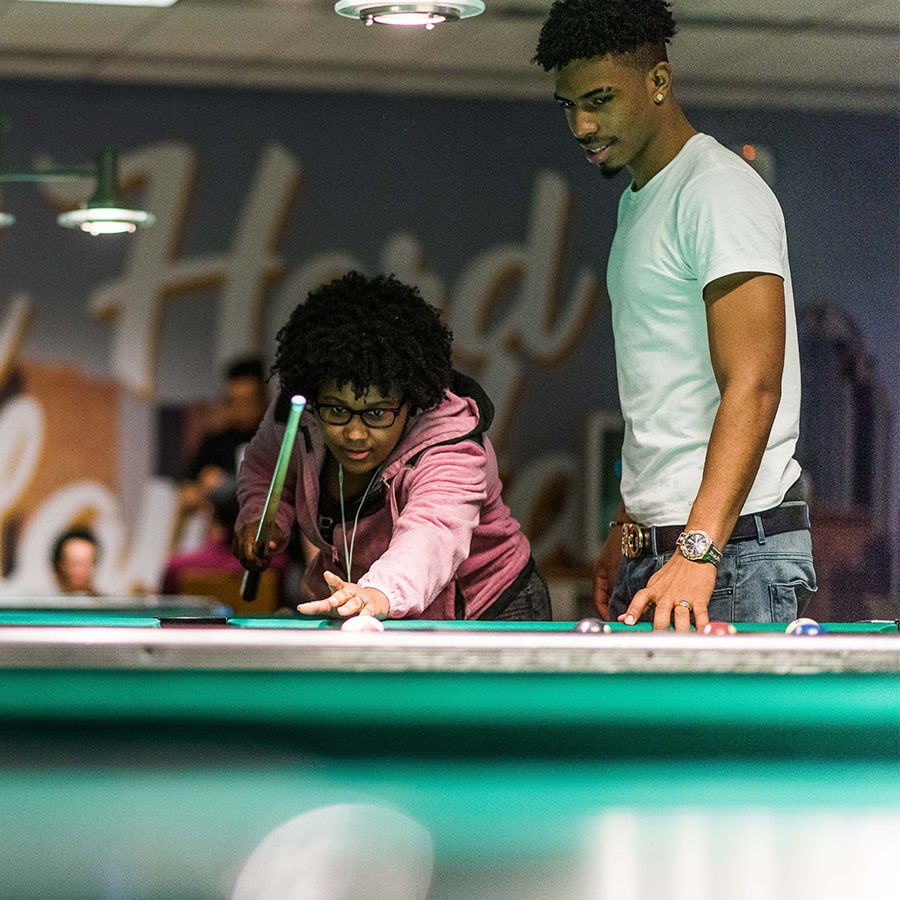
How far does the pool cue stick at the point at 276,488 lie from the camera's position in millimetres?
2309

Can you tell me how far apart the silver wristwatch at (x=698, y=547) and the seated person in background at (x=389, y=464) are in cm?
38

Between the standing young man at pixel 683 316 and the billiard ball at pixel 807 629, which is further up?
the standing young man at pixel 683 316

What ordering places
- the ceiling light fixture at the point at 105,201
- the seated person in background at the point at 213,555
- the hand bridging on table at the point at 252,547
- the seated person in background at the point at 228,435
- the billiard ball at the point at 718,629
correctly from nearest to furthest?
the billiard ball at the point at 718,629 < the hand bridging on table at the point at 252,547 < the ceiling light fixture at the point at 105,201 < the seated person in background at the point at 213,555 < the seated person in background at the point at 228,435

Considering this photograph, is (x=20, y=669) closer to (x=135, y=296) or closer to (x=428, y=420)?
(x=428, y=420)

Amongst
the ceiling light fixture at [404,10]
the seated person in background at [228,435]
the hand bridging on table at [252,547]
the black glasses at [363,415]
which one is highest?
the ceiling light fixture at [404,10]

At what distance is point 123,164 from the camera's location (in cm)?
754

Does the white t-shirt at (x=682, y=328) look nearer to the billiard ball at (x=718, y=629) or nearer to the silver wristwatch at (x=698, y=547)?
the silver wristwatch at (x=698, y=547)

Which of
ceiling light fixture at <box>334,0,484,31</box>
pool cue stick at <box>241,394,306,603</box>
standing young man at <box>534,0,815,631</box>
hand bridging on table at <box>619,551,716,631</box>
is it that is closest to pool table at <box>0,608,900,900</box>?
hand bridging on table at <box>619,551,716,631</box>

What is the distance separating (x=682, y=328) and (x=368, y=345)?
19.7 inches

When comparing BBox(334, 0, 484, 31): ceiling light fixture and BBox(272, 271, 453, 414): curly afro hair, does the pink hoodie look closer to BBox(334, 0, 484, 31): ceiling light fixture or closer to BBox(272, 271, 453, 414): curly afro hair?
BBox(272, 271, 453, 414): curly afro hair

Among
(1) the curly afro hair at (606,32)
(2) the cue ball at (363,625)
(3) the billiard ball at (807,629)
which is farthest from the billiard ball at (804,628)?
(1) the curly afro hair at (606,32)

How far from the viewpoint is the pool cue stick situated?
90.9 inches

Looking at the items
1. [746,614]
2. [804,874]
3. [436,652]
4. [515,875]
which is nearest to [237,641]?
[436,652]

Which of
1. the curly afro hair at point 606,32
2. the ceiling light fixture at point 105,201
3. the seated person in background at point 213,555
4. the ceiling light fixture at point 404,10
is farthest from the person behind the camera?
the seated person in background at point 213,555
